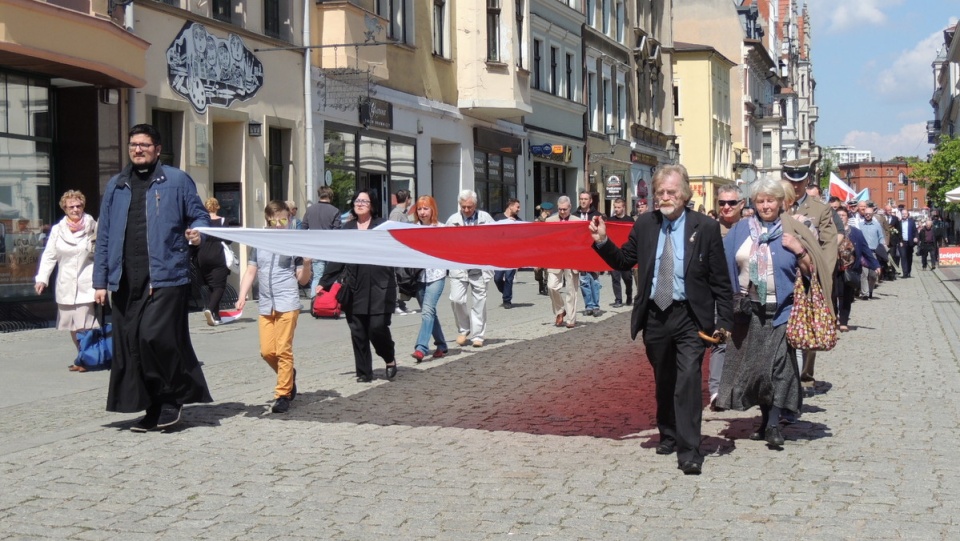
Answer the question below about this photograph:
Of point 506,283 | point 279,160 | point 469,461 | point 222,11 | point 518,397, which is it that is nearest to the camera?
point 469,461

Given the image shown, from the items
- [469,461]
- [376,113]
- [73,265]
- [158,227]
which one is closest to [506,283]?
[376,113]

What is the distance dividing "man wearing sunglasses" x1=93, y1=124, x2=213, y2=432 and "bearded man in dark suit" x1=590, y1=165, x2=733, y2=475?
3034mm

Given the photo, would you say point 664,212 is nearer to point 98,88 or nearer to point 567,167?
point 98,88

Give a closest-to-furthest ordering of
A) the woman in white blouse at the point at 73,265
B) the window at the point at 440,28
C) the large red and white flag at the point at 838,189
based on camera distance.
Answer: the woman in white blouse at the point at 73,265 → the large red and white flag at the point at 838,189 → the window at the point at 440,28

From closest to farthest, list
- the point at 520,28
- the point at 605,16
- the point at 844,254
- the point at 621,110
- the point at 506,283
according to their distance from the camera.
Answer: the point at 844,254 < the point at 506,283 < the point at 520,28 < the point at 605,16 < the point at 621,110

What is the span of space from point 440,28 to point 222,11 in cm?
1055

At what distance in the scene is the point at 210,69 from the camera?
2144 cm

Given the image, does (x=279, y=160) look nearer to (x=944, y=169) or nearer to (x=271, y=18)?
(x=271, y=18)

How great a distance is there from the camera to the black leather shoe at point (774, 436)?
8.27 meters

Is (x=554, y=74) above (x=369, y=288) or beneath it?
above

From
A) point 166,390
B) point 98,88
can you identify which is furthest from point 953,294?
point 166,390

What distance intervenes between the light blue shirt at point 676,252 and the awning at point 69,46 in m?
10.5

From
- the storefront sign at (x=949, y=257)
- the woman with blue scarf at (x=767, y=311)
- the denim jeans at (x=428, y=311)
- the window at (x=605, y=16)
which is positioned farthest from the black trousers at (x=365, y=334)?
the window at (x=605, y=16)

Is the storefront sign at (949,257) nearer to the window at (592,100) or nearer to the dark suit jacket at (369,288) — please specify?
the window at (592,100)
